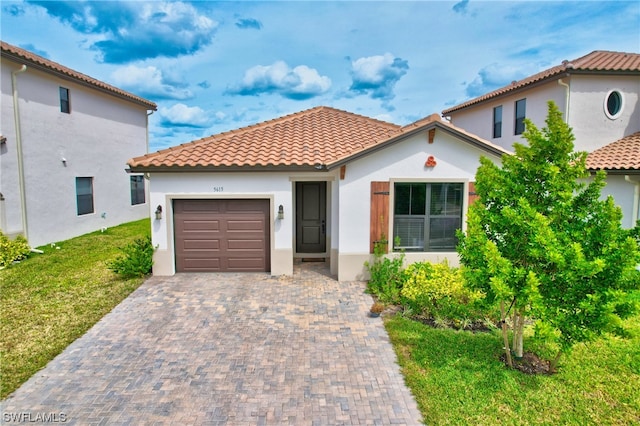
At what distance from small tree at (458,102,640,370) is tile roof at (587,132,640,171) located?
8.87m

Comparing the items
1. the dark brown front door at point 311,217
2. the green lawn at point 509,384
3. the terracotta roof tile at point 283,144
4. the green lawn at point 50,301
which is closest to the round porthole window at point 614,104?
the terracotta roof tile at point 283,144

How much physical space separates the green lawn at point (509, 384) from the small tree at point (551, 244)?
1.63ft

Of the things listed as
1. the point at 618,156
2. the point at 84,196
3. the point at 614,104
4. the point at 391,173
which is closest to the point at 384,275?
the point at 391,173

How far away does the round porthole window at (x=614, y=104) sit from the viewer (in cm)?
1525

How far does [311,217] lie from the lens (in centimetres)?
1301

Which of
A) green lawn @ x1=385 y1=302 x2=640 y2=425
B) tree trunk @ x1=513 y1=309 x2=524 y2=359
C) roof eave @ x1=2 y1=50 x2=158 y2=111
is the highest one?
roof eave @ x1=2 y1=50 x2=158 y2=111

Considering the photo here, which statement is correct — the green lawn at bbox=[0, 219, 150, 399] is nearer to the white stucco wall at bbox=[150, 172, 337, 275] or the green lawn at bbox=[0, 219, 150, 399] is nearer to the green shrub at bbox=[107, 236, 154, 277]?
the green shrub at bbox=[107, 236, 154, 277]

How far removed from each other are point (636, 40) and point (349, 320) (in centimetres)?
1860

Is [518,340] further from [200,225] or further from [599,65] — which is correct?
[599,65]

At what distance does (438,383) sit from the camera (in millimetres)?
5832

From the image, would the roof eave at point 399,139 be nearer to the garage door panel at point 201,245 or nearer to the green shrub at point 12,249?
the garage door panel at point 201,245

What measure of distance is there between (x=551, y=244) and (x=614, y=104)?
14059 mm

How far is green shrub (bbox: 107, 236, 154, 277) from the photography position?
36.1 feet

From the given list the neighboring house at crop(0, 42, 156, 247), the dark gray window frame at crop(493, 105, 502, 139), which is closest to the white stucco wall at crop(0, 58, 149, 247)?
the neighboring house at crop(0, 42, 156, 247)
